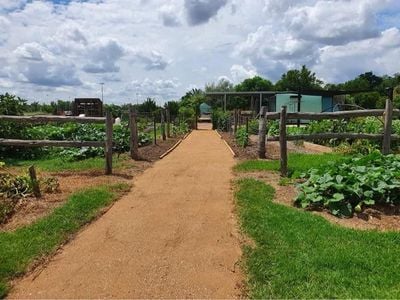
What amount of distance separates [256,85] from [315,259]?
247ft

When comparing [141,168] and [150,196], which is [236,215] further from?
[141,168]

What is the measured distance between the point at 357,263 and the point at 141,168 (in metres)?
7.67

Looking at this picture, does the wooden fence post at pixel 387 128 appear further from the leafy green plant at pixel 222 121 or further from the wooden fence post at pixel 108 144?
the leafy green plant at pixel 222 121

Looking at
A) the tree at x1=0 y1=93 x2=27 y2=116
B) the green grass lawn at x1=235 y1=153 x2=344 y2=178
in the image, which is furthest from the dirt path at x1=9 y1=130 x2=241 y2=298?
the tree at x1=0 y1=93 x2=27 y2=116

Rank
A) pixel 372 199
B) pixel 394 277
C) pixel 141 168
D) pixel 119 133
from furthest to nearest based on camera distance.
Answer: pixel 119 133 → pixel 141 168 → pixel 372 199 → pixel 394 277

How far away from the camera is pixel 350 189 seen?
6879 mm

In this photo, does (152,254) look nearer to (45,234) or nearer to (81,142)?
(45,234)

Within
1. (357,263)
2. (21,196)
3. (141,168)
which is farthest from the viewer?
(141,168)

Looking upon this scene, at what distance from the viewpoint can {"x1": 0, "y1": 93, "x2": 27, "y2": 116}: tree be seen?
1691 centimetres

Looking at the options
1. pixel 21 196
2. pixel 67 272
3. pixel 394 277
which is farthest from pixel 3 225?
pixel 394 277

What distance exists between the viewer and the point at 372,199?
6902 mm

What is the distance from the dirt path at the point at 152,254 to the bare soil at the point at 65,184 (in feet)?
3.29

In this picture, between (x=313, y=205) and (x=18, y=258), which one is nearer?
(x=18, y=258)

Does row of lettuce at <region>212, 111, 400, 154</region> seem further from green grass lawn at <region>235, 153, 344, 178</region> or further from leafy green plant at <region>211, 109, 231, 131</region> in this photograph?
leafy green plant at <region>211, 109, 231, 131</region>
